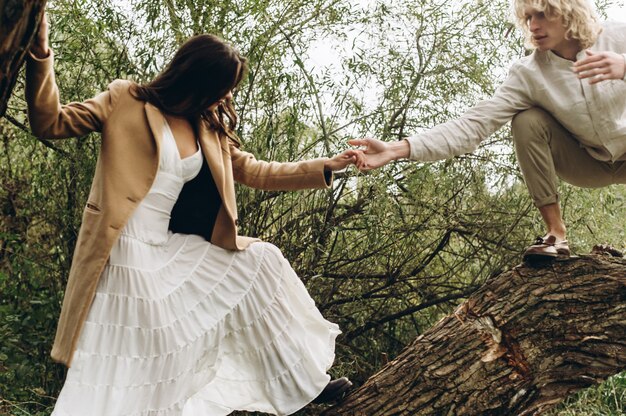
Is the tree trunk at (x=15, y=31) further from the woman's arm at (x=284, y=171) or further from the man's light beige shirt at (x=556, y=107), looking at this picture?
the man's light beige shirt at (x=556, y=107)

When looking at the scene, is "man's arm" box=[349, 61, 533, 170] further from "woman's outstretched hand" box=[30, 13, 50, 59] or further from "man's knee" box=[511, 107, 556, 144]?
"woman's outstretched hand" box=[30, 13, 50, 59]

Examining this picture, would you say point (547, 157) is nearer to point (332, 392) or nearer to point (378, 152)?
point (378, 152)

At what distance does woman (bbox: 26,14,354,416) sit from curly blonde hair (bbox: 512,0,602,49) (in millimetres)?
1270

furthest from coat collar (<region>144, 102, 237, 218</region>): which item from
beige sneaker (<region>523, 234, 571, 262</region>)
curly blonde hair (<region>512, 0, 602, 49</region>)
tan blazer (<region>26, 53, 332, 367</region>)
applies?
curly blonde hair (<region>512, 0, 602, 49</region>)

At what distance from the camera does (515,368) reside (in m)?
3.36

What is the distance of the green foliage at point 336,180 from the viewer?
4.57m

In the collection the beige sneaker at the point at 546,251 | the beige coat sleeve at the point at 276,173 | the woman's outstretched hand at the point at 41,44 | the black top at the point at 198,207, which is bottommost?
the beige sneaker at the point at 546,251

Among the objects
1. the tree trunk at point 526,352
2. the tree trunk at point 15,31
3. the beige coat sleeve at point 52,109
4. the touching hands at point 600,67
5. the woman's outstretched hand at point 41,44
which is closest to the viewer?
the tree trunk at point 15,31

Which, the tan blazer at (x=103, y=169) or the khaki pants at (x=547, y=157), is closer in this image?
the tan blazer at (x=103, y=169)

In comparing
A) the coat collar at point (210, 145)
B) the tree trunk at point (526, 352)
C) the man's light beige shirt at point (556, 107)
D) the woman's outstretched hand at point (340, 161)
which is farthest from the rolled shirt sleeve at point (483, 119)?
the coat collar at point (210, 145)

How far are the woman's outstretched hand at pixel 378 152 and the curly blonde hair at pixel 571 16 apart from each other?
0.78m

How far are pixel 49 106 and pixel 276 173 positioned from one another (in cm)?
109

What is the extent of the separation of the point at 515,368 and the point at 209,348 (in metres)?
1.30

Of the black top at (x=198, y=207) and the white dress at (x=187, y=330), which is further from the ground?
the black top at (x=198, y=207)
